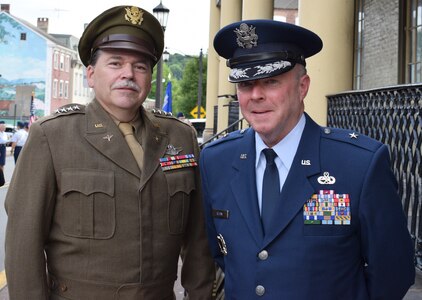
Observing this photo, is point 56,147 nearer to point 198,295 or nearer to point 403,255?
point 198,295

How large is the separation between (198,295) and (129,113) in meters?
0.97

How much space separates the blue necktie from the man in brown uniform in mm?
578

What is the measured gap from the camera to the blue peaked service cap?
250 centimetres

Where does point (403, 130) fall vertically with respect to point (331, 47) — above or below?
below

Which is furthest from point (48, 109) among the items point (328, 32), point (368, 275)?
point (368, 275)

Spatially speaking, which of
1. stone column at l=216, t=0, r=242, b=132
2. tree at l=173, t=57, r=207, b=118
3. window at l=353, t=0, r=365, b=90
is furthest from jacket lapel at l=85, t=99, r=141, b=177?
tree at l=173, t=57, r=207, b=118

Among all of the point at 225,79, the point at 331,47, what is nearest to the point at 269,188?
the point at 331,47

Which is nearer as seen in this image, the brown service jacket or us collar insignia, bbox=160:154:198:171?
the brown service jacket

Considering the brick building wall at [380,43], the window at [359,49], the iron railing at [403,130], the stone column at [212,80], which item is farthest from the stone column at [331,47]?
the stone column at [212,80]

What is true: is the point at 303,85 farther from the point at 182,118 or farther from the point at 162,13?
the point at 162,13

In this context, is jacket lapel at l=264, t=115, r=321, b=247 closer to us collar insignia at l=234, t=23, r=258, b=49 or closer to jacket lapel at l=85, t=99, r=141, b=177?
us collar insignia at l=234, t=23, r=258, b=49

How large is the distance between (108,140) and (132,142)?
0.47ft

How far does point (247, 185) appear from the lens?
8.48ft

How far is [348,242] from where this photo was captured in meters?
2.44
